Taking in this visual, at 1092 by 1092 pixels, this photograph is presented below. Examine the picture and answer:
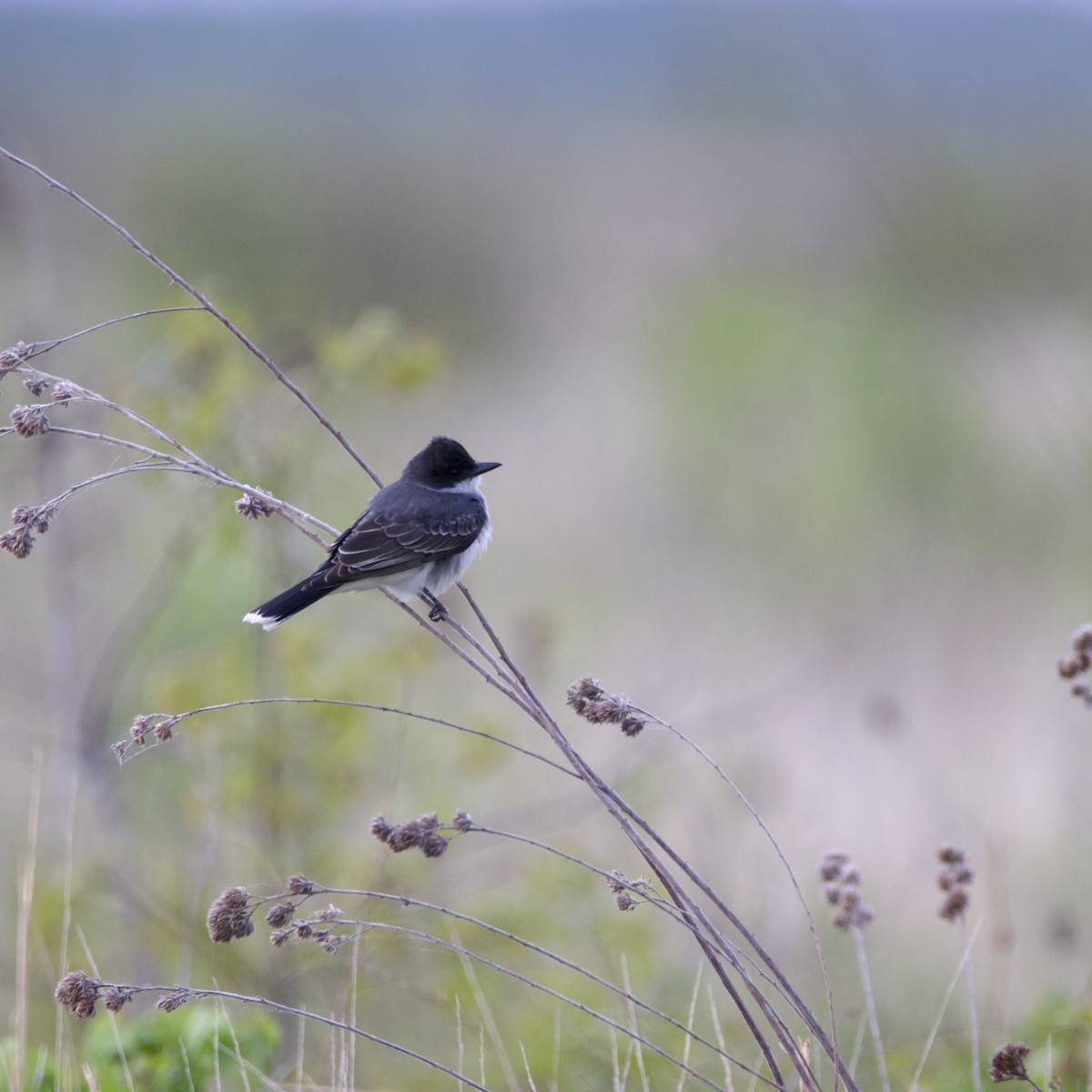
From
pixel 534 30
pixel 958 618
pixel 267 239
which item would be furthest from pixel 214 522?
pixel 534 30

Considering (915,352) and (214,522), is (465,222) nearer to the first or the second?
(915,352)

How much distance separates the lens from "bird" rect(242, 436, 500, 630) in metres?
4.14

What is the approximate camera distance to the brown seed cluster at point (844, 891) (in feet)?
8.86

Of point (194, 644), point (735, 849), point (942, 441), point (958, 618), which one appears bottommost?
point (735, 849)

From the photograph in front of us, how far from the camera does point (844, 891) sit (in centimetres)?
271

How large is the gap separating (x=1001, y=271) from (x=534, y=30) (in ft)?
115

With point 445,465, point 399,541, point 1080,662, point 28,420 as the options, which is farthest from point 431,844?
point 445,465

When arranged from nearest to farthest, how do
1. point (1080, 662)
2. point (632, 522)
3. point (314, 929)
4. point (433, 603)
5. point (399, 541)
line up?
point (314, 929)
point (1080, 662)
point (399, 541)
point (433, 603)
point (632, 522)

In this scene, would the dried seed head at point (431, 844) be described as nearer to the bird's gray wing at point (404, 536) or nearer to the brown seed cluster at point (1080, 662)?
the brown seed cluster at point (1080, 662)

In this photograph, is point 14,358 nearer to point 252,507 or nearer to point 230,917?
point 252,507

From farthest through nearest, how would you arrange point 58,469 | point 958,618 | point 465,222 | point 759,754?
point 465,222, point 958,618, point 759,754, point 58,469

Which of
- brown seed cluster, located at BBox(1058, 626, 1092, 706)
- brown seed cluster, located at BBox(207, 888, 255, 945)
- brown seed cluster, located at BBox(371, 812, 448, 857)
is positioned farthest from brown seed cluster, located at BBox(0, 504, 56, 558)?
brown seed cluster, located at BBox(1058, 626, 1092, 706)

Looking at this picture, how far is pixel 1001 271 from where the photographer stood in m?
5.57

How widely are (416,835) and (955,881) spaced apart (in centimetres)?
125
